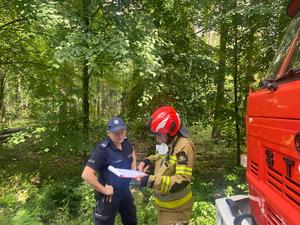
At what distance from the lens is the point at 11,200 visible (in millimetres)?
7910

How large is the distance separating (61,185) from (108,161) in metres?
4.40

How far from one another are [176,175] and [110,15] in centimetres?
504

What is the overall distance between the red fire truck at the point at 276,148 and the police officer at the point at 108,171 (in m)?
1.42

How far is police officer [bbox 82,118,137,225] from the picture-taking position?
4.24m

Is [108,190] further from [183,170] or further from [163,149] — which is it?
[183,170]

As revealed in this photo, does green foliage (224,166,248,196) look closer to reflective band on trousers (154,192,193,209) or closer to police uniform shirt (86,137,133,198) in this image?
police uniform shirt (86,137,133,198)

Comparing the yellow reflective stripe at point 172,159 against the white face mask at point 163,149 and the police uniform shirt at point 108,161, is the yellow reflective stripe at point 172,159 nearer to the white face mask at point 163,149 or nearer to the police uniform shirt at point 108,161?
the white face mask at point 163,149

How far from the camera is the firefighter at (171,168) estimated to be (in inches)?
130

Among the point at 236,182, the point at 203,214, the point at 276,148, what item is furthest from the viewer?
the point at 236,182

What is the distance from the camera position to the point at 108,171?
4383mm

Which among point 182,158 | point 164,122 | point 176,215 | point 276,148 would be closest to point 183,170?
point 182,158

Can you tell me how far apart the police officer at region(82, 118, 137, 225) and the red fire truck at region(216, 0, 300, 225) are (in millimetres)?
1425

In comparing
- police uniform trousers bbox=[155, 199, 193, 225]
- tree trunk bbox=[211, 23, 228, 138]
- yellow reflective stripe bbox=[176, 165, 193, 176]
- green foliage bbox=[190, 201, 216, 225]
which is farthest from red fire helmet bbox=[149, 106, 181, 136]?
tree trunk bbox=[211, 23, 228, 138]

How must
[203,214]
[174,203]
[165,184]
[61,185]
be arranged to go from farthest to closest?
[61,185] → [203,214] → [174,203] → [165,184]
